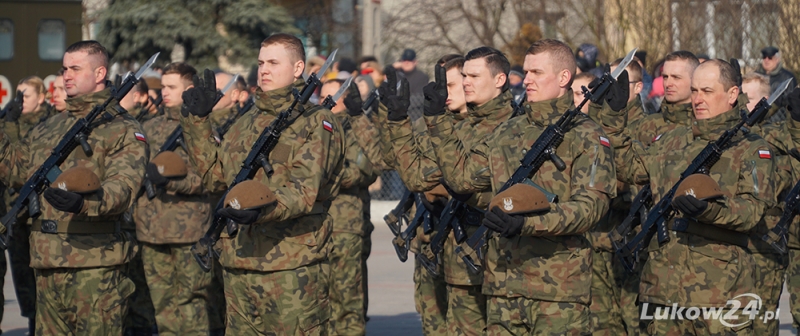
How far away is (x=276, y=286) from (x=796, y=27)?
11426mm

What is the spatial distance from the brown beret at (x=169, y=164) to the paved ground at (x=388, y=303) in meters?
2.30

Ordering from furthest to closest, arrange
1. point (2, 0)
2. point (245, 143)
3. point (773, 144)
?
1. point (2, 0)
2. point (773, 144)
3. point (245, 143)

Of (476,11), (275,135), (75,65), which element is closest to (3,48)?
(476,11)

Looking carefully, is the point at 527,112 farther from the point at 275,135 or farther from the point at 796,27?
the point at 796,27

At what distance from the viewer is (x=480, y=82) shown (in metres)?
6.87

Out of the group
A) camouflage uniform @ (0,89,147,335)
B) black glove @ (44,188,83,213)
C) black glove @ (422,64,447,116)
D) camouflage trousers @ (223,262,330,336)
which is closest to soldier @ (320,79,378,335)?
camouflage uniform @ (0,89,147,335)

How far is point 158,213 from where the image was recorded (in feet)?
28.6

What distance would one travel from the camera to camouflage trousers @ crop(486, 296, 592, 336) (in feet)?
19.4

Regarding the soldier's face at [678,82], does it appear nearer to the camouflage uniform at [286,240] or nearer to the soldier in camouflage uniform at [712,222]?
the soldier in camouflage uniform at [712,222]

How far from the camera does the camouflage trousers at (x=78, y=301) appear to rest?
693cm

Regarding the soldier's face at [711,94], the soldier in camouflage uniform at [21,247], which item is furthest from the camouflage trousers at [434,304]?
the soldier in camouflage uniform at [21,247]

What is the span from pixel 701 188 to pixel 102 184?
3.29 m

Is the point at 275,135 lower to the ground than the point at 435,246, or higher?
higher

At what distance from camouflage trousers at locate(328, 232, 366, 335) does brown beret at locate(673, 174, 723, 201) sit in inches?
148
